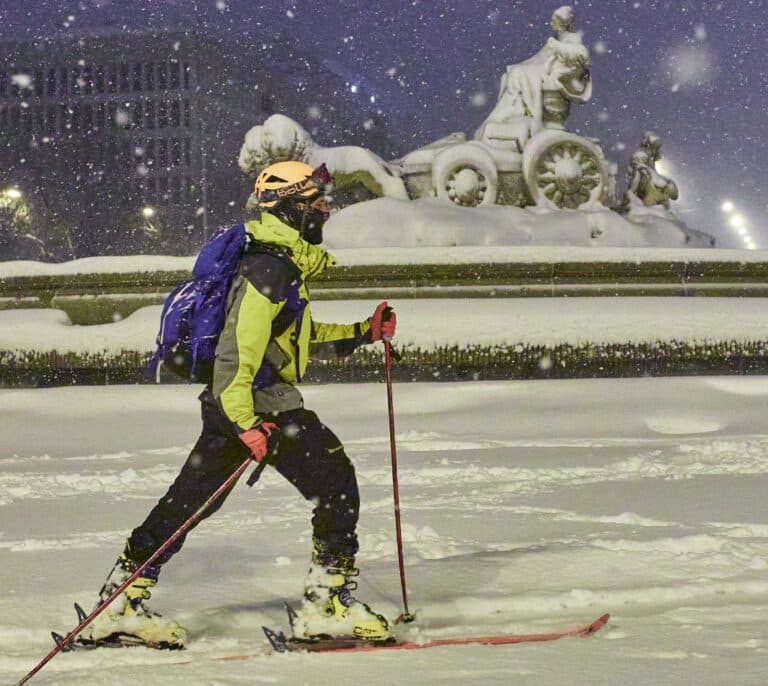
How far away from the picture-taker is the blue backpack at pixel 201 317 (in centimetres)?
333

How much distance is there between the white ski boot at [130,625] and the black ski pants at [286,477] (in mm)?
97

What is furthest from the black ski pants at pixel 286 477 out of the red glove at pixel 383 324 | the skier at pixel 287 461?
the red glove at pixel 383 324

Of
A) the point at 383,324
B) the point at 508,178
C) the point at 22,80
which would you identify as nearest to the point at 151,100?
the point at 22,80

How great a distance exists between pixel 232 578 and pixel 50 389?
6.27 metres

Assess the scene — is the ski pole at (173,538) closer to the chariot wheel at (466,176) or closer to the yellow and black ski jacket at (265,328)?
the yellow and black ski jacket at (265,328)

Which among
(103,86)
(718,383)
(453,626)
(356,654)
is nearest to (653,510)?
(453,626)

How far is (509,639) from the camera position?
11.6 ft

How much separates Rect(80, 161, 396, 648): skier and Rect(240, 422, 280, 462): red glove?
9 cm

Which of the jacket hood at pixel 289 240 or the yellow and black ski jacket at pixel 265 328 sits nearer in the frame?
the yellow and black ski jacket at pixel 265 328

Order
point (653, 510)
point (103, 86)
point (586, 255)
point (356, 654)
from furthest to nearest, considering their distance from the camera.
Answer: point (103, 86)
point (586, 255)
point (653, 510)
point (356, 654)

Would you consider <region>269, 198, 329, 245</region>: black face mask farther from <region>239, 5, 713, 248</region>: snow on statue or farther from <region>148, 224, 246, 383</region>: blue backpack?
<region>239, 5, 713, 248</region>: snow on statue

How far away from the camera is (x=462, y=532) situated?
5332mm

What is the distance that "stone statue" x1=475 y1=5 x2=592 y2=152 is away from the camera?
15.5 meters

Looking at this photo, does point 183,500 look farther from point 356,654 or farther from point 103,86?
point 103,86
